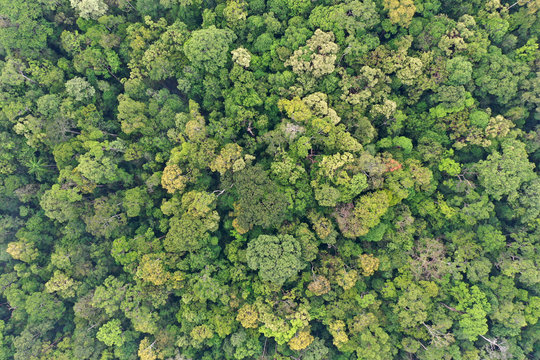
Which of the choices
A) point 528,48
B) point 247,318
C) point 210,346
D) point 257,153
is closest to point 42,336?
point 210,346

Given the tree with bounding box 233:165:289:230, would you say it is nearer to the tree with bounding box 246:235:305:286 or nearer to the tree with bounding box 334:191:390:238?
the tree with bounding box 246:235:305:286

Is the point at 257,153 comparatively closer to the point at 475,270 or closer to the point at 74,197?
the point at 74,197

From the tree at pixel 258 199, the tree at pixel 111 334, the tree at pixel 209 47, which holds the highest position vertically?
the tree at pixel 209 47

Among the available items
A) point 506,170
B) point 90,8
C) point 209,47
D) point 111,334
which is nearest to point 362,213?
point 506,170

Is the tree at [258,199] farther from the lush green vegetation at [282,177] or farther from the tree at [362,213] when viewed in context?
the tree at [362,213]

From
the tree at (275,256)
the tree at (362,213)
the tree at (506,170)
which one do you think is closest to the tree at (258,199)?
the tree at (275,256)

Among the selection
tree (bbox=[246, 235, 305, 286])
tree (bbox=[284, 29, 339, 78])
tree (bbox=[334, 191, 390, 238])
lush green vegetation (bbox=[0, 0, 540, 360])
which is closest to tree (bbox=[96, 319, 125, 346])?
lush green vegetation (bbox=[0, 0, 540, 360])

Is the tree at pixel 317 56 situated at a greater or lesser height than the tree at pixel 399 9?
lesser
